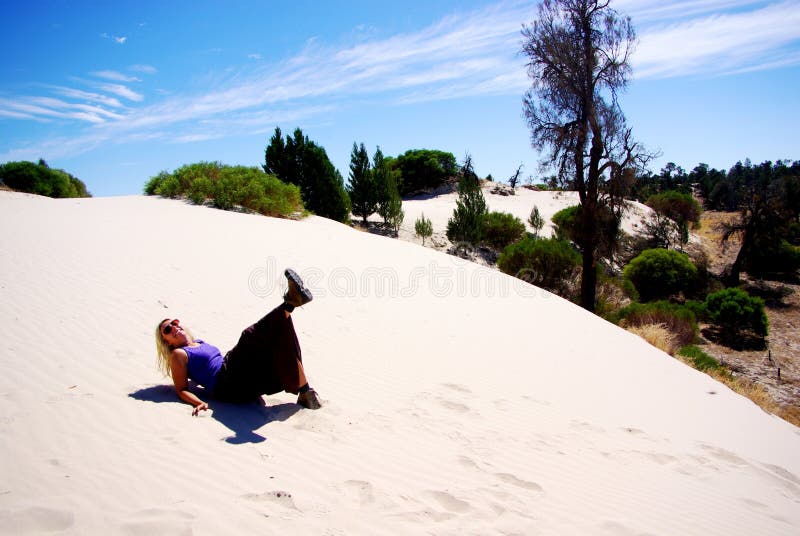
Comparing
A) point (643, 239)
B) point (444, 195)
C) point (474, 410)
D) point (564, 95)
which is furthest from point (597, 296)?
point (444, 195)

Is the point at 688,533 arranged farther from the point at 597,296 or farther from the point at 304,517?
the point at 597,296

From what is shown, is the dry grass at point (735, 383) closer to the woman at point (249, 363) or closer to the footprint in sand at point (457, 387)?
the footprint in sand at point (457, 387)

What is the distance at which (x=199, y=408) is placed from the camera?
347cm

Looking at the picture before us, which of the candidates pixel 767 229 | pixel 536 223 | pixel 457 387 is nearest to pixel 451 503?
pixel 457 387

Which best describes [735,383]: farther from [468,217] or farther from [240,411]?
[468,217]

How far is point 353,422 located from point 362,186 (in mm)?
26820

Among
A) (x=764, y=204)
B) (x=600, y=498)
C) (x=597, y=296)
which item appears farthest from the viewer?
(x=764, y=204)

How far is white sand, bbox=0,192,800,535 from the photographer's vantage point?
251 centimetres

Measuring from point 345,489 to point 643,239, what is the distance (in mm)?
31249

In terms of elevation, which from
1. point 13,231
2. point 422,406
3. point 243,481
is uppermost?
point 13,231

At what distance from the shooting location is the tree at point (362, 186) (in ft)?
97.0

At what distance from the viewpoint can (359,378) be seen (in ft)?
15.7

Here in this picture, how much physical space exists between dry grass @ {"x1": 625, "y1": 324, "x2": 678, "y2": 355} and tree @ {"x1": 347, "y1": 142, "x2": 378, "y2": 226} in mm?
20165

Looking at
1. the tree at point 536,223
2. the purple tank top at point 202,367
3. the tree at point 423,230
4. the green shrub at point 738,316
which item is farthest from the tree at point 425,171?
the purple tank top at point 202,367
